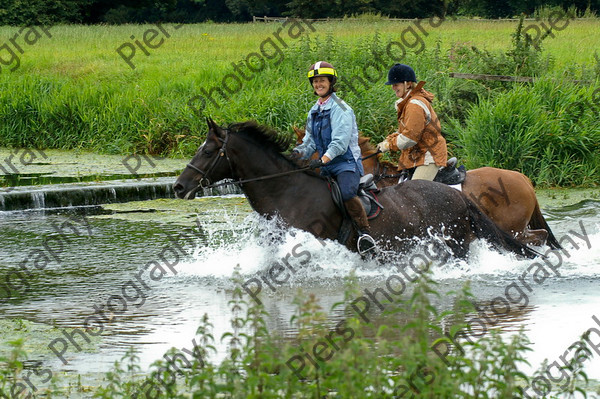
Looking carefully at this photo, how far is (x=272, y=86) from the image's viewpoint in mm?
19656

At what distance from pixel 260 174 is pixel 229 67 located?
567 inches

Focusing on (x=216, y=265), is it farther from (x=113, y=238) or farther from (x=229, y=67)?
(x=229, y=67)

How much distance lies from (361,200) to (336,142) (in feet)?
2.25

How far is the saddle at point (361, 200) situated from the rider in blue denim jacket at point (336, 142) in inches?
2.1

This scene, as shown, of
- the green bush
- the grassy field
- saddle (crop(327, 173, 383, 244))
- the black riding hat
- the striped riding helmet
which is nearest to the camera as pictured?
the striped riding helmet

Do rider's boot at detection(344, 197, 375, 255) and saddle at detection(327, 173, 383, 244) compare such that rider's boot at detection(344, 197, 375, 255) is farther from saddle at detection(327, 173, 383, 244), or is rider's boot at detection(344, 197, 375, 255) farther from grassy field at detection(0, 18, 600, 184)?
grassy field at detection(0, 18, 600, 184)

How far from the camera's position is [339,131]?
26.9 feet

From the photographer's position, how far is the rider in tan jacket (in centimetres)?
898

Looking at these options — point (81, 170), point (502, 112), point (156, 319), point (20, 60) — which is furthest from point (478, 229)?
point (20, 60)

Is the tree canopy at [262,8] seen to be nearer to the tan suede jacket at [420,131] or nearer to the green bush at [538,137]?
the green bush at [538,137]

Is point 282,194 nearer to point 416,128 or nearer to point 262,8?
point 416,128

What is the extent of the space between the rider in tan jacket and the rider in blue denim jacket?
29.5 inches

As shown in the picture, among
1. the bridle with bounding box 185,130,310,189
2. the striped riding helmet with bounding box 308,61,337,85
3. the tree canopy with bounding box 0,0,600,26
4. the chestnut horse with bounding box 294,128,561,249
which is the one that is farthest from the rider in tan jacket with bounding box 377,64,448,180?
the tree canopy with bounding box 0,0,600,26

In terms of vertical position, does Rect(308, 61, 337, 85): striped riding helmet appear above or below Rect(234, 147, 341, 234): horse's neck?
above
